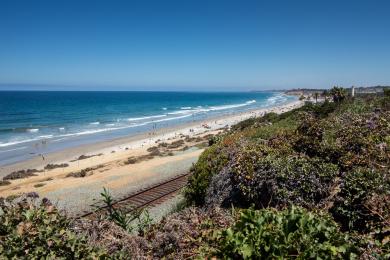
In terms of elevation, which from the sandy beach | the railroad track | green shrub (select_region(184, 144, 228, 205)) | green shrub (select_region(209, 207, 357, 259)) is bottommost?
the sandy beach

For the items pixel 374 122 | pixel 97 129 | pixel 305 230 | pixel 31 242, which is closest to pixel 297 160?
pixel 374 122

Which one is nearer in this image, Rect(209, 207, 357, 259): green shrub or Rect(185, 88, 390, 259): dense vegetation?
Rect(209, 207, 357, 259): green shrub

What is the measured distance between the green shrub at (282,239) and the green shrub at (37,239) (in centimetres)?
175

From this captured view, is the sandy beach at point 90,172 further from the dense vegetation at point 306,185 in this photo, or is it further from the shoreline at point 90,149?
the dense vegetation at point 306,185

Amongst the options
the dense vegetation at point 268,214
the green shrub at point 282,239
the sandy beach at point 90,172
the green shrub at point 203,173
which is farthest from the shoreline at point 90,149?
the green shrub at point 282,239

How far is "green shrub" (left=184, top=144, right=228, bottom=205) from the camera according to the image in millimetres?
11691

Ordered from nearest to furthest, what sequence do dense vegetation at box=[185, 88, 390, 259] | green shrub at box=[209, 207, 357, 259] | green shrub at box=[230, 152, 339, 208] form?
green shrub at box=[209, 207, 357, 259] → dense vegetation at box=[185, 88, 390, 259] → green shrub at box=[230, 152, 339, 208]

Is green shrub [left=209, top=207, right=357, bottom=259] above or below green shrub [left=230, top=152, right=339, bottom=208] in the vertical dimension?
above

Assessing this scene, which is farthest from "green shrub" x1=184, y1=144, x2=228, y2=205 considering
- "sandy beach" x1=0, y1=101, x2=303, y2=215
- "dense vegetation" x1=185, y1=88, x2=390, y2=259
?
"sandy beach" x1=0, y1=101, x2=303, y2=215

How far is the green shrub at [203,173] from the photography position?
11691mm

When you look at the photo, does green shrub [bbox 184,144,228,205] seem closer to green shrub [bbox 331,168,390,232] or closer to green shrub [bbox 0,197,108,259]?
green shrub [bbox 331,168,390,232]

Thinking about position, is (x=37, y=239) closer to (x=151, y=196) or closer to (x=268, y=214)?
(x=268, y=214)

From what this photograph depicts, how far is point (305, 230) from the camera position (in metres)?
4.35

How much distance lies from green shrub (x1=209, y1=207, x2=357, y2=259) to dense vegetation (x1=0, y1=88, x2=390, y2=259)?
12mm
